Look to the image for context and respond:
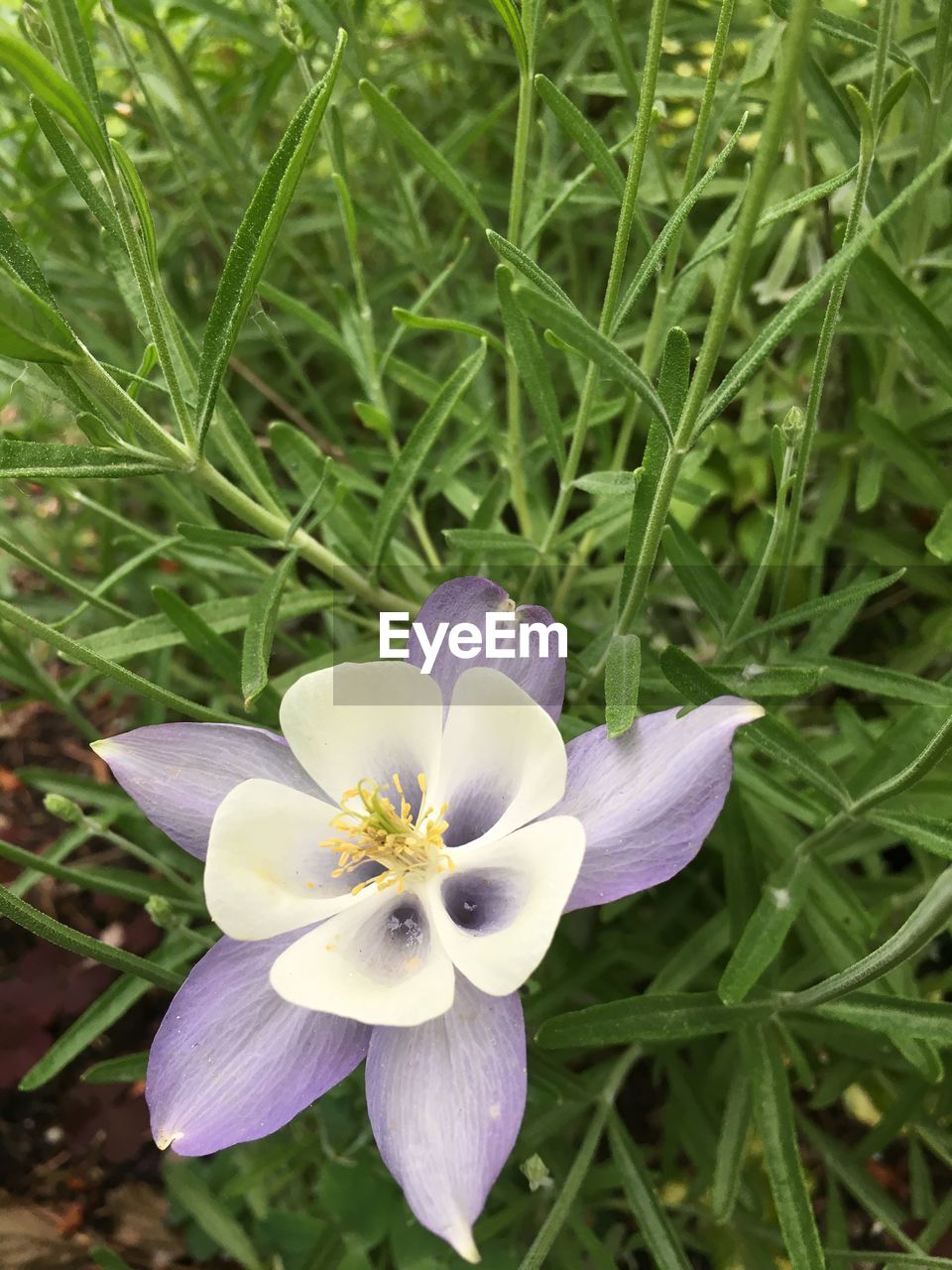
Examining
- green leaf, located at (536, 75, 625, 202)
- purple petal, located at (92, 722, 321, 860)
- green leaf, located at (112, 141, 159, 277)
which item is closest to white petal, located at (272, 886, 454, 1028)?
purple petal, located at (92, 722, 321, 860)

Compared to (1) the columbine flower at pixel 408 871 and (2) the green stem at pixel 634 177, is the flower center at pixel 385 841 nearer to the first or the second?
(1) the columbine flower at pixel 408 871

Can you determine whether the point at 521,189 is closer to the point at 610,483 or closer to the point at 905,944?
the point at 610,483

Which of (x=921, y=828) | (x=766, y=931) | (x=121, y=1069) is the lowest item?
(x=121, y=1069)

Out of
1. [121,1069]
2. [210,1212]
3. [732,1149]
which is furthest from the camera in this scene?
[210,1212]

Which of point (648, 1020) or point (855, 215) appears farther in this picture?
point (648, 1020)

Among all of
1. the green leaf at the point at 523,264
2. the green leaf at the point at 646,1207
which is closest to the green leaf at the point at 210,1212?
the green leaf at the point at 646,1207

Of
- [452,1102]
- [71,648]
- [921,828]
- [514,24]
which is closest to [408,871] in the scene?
[452,1102]

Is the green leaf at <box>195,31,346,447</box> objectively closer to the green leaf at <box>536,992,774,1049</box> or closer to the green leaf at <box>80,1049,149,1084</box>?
the green leaf at <box>536,992,774,1049</box>
